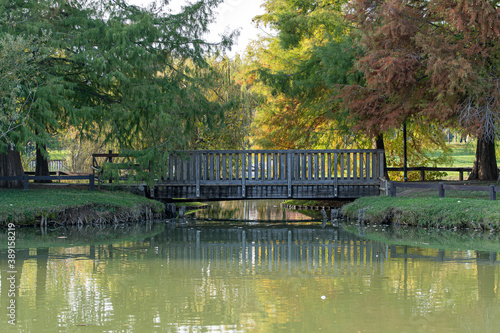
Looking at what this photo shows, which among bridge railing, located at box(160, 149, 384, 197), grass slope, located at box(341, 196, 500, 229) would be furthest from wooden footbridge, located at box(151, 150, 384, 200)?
grass slope, located at box(341, 196, 500, 229)

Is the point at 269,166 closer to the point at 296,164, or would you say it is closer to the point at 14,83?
the point at 296,164

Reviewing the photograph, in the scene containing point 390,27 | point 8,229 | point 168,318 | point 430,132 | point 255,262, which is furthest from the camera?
point 430,132

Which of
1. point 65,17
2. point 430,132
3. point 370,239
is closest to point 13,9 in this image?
point 65,17

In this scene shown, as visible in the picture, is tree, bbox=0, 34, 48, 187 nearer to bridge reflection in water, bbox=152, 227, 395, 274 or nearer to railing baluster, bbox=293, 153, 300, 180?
bridge reflection in water, bbox=152, 227, 395, 274

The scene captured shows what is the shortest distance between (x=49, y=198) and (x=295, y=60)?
37.3 feet

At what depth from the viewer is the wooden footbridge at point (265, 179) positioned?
2039 centimetres

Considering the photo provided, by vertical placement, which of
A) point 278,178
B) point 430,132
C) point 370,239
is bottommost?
point 370,239

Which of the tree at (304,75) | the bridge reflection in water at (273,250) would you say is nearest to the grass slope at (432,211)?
the bridge reflection in water at (273,250)

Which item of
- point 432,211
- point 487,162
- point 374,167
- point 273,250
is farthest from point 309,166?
point 273,250

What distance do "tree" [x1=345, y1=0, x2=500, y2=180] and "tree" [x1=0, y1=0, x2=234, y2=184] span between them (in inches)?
209

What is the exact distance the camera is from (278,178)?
67.7ft

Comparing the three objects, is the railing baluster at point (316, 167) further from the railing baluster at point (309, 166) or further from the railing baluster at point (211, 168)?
the railing baluster at point (211, 168)

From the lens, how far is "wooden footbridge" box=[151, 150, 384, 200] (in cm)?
2039

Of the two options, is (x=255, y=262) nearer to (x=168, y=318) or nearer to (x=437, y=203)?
(x=168, y=318)
